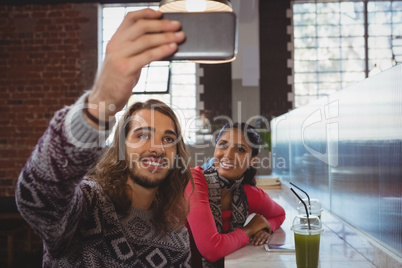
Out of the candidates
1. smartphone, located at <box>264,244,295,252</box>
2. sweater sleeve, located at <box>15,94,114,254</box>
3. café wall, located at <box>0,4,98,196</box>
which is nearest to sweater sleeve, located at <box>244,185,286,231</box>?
smartphone, located at <box>264,244,295,252</box>

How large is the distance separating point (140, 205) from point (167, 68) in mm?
3802

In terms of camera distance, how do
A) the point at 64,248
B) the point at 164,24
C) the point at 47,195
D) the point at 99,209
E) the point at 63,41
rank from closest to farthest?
the point at 164,24
the point at 47,195
the point at 64,248
the point at 99,209
the point at 63,41

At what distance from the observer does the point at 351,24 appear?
15.8 ft

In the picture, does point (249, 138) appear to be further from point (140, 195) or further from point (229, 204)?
point (140, 195)

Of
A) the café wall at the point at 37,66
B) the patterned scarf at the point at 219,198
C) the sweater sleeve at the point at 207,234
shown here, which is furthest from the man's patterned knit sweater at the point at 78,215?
the café wall at the point at 37,66

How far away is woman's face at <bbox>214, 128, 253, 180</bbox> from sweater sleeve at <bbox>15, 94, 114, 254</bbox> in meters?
1.33

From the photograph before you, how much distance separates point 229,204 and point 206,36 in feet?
5.57

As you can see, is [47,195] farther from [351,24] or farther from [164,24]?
[351,24]

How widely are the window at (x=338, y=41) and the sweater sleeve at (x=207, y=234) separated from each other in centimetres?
334

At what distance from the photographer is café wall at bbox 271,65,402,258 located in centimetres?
120

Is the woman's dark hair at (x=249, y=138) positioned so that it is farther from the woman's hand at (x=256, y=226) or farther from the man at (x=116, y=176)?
the man at (x=116, y=176)

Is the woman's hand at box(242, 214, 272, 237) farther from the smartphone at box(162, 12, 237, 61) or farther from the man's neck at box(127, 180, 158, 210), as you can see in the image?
the smartphone at box(162, 12, 237, 61)

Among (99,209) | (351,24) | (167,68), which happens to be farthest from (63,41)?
(99,209)

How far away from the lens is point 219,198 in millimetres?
1990
